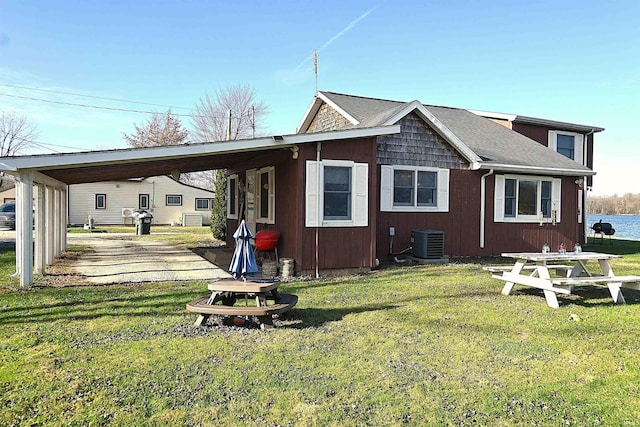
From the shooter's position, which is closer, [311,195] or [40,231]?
[40,231]

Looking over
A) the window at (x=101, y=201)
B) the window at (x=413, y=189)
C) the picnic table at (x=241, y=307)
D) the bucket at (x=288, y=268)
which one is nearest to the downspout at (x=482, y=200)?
the window at (x=413, y=189)

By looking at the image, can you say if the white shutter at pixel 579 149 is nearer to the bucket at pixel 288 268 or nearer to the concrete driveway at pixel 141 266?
the bucket at pixel 288 268

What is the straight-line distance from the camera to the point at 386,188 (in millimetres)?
10109

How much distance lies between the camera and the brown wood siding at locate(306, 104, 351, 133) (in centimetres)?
1218

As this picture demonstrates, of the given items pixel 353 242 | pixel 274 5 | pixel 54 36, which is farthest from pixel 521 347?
pixel 54 36

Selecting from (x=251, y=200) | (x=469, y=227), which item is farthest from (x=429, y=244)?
(x=251, y=200)

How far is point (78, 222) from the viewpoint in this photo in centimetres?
2653

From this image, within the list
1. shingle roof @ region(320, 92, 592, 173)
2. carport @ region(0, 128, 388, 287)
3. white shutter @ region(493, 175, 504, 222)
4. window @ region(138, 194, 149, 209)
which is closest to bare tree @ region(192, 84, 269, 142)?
window @ region(138, 194, 149, 209)

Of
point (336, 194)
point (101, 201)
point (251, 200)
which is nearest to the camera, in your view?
point (336, 194)

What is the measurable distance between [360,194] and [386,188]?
1.73 meters

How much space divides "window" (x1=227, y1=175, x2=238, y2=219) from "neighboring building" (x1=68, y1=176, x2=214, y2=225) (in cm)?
1407

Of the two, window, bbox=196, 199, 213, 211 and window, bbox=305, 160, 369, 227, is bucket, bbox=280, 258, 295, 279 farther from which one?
window, bbox=196, 199, 213, 211

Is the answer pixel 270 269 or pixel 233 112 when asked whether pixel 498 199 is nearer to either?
pixel 270 269

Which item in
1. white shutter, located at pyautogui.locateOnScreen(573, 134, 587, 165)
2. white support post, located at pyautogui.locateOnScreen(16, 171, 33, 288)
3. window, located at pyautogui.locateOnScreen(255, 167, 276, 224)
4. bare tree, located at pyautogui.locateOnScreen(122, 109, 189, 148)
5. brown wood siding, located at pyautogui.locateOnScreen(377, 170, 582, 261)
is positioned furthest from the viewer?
bare tree, located at pyautogui.locateOnScreen(122, 109, 189, 148)
